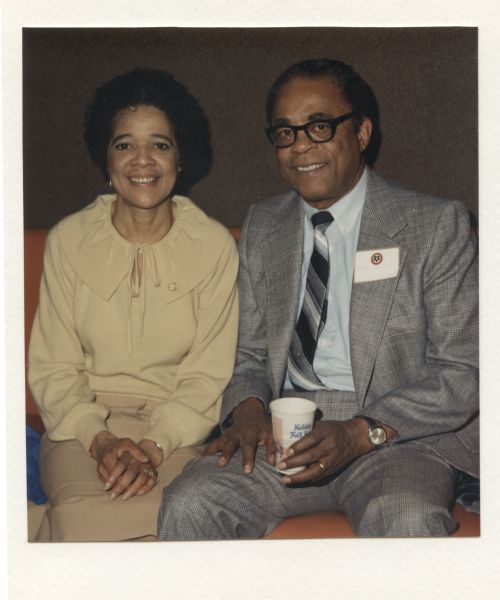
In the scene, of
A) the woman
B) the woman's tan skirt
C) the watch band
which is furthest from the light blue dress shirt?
the woman's tan skirt

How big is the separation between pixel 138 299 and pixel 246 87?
65 cm

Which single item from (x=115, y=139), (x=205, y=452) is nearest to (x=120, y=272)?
(x=115, y=139)

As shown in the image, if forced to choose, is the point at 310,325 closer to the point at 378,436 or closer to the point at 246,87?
the point at 378,436

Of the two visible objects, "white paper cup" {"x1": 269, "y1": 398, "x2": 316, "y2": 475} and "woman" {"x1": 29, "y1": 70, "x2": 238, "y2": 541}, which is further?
"woman" {"x1": 29, "y1": 70, "x2": 238, "y2": 541}

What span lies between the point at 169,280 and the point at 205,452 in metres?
0.48

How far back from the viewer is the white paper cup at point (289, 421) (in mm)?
2553

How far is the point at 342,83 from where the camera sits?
2.70 meters

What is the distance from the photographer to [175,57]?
2709mm

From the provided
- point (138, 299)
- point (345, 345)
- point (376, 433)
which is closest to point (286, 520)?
point (376, 433)

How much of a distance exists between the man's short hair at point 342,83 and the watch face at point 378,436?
0.82 metres

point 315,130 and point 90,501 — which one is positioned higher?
point 315,130

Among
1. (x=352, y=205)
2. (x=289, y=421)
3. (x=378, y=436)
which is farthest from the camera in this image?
(x=352, y=205)

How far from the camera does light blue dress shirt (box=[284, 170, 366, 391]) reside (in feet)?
8.98

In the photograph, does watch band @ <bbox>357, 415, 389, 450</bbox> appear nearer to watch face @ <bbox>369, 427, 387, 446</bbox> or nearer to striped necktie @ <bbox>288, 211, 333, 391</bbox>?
watch face @ <bbox>369, 427, 387, 446</bbox>
